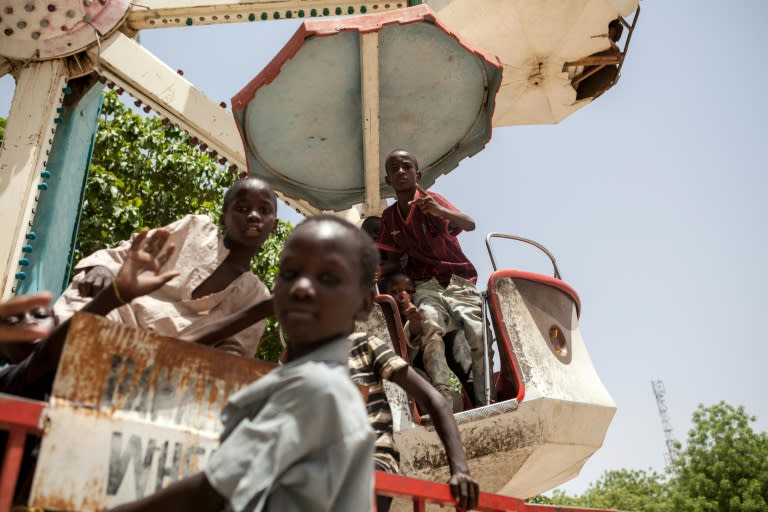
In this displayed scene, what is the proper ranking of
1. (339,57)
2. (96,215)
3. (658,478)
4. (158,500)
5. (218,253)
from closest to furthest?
(158,500)
(218,253)
(339,57)
(96,215)
(658,478)

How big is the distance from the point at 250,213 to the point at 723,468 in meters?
24.1

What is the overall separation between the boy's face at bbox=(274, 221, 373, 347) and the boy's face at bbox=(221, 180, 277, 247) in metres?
1.26

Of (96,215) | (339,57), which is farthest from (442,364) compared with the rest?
(96,215)

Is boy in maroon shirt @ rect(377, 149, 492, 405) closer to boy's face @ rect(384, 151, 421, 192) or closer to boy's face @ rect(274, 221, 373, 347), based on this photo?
boy's face @ rect(384, 151, 421, 192)

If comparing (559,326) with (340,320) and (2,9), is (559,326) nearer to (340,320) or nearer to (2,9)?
(340,320)

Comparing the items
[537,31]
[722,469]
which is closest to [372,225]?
[537,31]

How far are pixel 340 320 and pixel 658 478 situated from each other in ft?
138

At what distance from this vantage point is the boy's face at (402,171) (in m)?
4.48

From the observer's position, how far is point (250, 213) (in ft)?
9.07

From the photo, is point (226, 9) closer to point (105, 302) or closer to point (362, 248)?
point (105, 302)

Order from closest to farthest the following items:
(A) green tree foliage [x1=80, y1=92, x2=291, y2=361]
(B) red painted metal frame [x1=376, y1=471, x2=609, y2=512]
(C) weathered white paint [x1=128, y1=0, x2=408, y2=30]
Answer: (B) red painted metal frame [x1=376, y1=471, x2=609, y2=512]
(C) weathered white paint [x1=128, y1=0, x2=408, y2=30]
(A) green tree foliage [x1=80, y1=92, x2=291, y2=361]

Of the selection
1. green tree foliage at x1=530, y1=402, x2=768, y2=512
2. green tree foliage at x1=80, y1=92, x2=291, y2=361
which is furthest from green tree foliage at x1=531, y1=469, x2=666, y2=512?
green tree foliage at x1=80, y1=92, x2=291, y2=361

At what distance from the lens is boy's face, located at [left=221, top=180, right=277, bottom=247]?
2760 mm

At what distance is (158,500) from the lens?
53.8 inches
